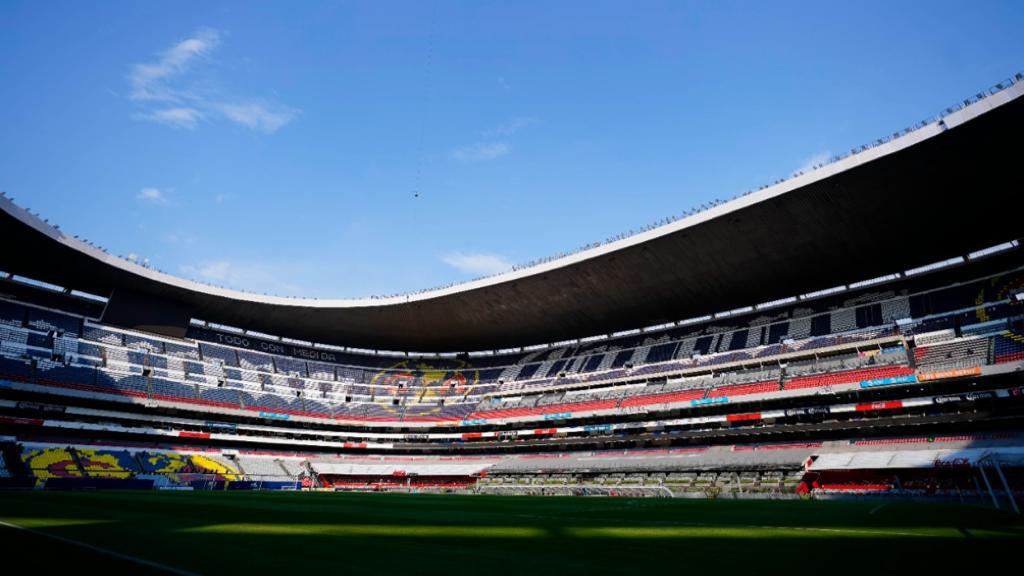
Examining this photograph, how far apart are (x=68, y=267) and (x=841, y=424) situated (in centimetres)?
6099

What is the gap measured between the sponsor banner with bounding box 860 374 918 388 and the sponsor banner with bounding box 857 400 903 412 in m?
1.33

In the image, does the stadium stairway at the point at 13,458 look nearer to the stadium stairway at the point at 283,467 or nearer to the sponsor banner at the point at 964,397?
the stadium stairway at the point at 283,467

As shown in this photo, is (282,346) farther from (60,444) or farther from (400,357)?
(60,444)

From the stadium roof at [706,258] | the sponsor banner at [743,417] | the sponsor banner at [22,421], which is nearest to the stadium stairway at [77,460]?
the sponsor banner at [22,421]

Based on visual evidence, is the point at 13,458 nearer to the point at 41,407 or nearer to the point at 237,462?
the point at 41,407

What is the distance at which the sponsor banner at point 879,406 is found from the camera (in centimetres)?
3534

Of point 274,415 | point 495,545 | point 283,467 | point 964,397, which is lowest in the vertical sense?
point 495,545

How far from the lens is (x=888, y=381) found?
116 ft

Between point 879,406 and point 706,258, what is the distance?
48.4ft

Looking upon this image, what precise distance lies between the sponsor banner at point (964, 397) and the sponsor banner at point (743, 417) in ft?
36.3

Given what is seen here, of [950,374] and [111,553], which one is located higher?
[950,374]

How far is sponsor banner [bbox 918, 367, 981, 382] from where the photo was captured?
31834mm

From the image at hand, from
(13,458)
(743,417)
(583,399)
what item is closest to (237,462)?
(13,458)

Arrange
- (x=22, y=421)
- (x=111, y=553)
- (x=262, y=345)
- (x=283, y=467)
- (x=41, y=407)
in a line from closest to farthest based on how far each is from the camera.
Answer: (x=111, y=553) → (x=22, y=421) → (x=41, y=407) → (x=283, y=467) → (x=262, y=345)
